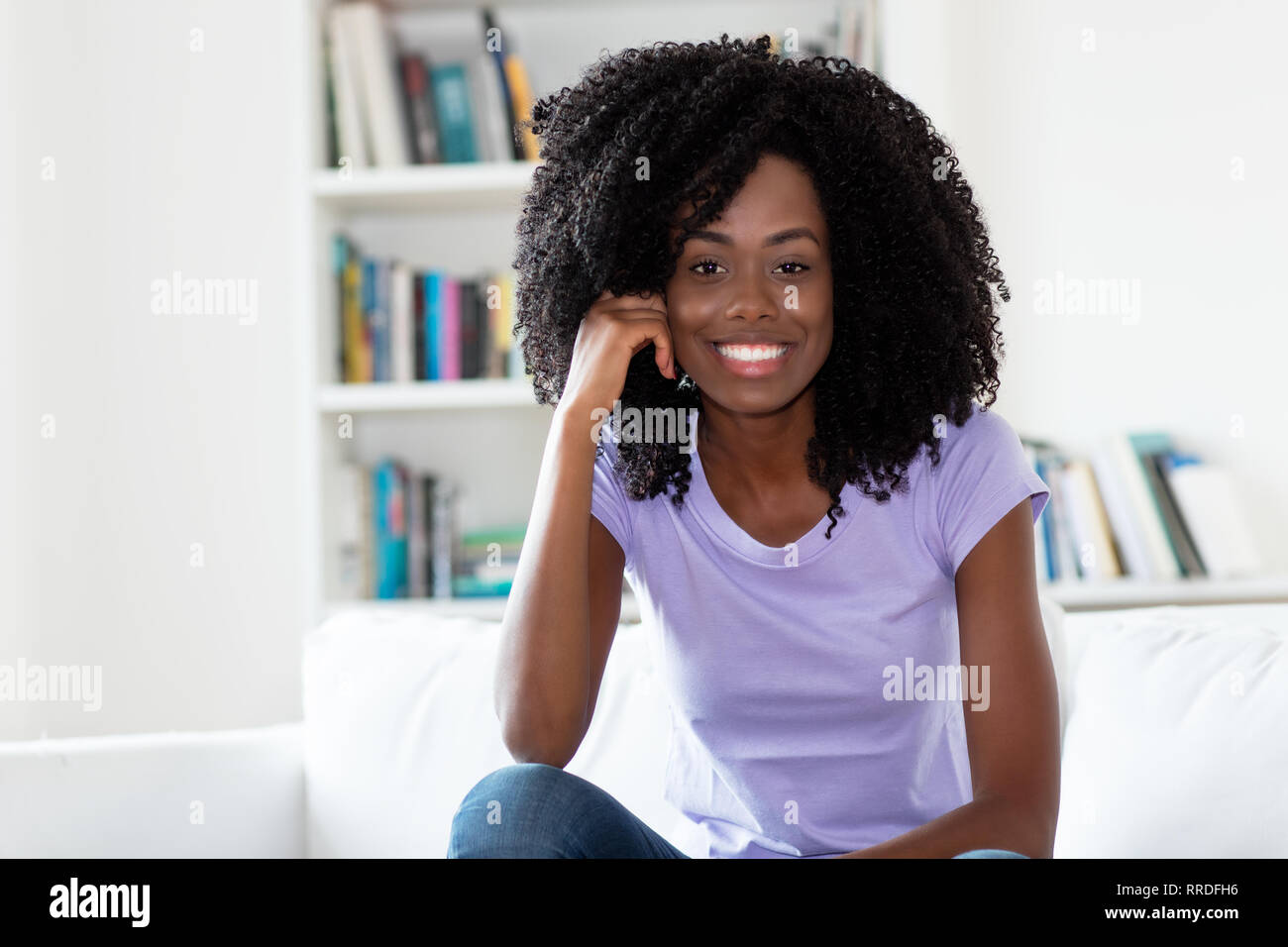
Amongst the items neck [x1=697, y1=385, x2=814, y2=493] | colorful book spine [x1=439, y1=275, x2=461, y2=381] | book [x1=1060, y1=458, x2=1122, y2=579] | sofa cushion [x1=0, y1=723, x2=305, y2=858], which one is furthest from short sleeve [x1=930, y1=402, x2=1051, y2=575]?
colorful book spine [x1=439, y1=275, x2=461, y2=381]

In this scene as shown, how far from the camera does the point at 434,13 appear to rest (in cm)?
237

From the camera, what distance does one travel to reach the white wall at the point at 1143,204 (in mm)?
2285

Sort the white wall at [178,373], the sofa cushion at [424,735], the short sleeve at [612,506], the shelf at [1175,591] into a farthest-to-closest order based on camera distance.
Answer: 1. the white wall at [178,373]
2. the shelf at [1175,591]
3. the sofa cushion at [424,735]
4. the short sleeve at [612,506]

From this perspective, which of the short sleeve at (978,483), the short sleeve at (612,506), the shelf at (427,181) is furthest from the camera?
the shelf at (427,181)

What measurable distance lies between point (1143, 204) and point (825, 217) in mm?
1433

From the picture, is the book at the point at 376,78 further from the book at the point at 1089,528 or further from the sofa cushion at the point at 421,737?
the book at the point at 1089,528

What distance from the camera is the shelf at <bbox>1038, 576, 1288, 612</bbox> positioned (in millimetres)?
2064

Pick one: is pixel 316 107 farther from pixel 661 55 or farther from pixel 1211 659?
pixel 1211 659

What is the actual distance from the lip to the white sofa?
465 mm

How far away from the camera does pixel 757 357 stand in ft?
3.82

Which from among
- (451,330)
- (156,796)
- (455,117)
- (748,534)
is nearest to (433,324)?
(451,330)

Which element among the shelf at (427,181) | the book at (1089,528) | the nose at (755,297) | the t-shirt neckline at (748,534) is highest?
the shelf at (427,181)

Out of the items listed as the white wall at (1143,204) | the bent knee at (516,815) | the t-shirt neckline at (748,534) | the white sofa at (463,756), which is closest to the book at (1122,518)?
the white wall at (1143,204)

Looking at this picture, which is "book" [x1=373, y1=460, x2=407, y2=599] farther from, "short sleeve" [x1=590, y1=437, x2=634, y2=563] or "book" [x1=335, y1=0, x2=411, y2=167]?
"short sleeve" [x1=590, y1=437, x2=634, y2=563]
